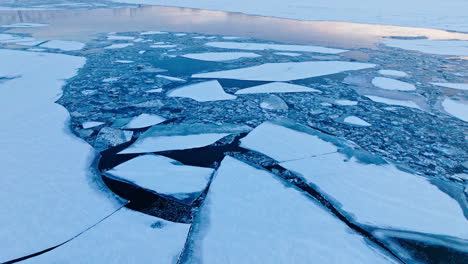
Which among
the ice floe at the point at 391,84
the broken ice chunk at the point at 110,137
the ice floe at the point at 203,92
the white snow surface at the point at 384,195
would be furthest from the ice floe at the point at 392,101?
the broken ice chunk at the point at 110,137

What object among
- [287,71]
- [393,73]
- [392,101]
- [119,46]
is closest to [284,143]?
[392,101]

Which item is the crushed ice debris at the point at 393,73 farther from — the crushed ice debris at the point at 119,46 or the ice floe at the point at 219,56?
the crushed ice debris at the point at 119,46

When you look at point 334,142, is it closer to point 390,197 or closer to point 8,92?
point 390,197

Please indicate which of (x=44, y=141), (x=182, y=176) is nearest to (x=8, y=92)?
(x=44, y=141)

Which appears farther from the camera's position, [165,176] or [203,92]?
[203,92]

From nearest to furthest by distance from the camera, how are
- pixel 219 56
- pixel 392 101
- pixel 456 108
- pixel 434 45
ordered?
pixel 456 108, pixel 392 101, pixel 219 56, pixel 434 45

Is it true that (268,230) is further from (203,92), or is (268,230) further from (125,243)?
(203,92)
